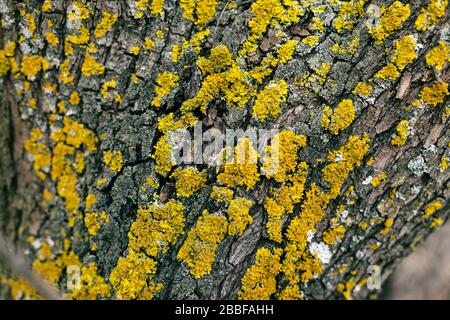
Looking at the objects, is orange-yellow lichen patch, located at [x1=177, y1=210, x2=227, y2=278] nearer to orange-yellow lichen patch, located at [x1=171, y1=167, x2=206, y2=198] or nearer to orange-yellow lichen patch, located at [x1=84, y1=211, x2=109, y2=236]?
orange-yellow lichen patch, located at [x1=171, y1=167, x2=206, y2=198]

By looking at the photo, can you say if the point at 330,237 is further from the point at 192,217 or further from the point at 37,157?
the point at 37,157

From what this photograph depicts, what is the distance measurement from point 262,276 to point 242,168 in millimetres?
444

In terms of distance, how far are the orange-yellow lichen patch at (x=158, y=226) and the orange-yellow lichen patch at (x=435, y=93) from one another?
37.8 inches

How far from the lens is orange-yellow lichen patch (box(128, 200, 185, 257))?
1.63m

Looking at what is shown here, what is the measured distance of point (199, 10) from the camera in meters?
1.58

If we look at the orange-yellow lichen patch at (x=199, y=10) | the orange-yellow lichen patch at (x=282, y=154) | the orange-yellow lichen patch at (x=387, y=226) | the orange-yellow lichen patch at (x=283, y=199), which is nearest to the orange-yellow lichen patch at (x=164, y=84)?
the orange-yellow lichen patch at (x=199, y=10)

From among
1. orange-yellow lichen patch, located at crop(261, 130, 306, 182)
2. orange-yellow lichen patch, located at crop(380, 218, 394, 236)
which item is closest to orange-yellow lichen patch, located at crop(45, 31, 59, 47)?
orange-yellow lichen patch, located at crop(261, 130, 306, 182)

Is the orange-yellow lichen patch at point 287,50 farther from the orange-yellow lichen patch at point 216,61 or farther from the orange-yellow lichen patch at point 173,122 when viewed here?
the orange-yellow lichen patch at point 173,122

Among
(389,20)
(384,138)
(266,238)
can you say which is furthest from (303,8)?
(266,238)

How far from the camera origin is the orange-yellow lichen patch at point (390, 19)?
146 cm

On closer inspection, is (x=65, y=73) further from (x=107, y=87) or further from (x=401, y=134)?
(x=401, y=134)

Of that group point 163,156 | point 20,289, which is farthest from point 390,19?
point 20,289

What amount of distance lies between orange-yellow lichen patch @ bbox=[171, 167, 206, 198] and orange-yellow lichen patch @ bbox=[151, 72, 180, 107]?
274mm
